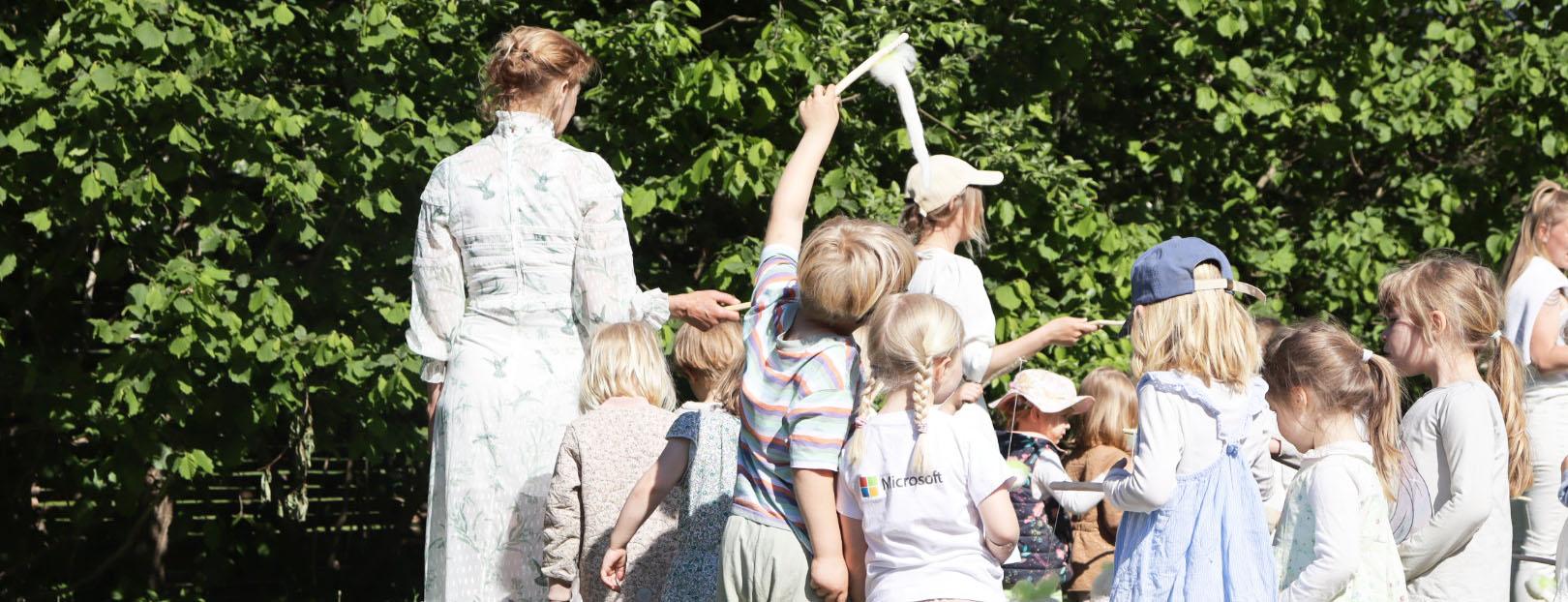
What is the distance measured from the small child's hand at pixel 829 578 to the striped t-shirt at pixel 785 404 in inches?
2.8

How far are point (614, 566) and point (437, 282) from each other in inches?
29.5

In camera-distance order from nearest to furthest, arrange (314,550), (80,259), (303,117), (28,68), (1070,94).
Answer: (28,68), (303,117), (80,259), (1070,94), (314,550)

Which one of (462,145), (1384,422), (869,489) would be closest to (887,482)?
(869,489)

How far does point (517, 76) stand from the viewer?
3283 mm

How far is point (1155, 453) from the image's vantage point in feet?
9.98

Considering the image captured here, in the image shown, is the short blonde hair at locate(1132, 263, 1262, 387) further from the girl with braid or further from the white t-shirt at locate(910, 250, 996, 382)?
the girl with braid

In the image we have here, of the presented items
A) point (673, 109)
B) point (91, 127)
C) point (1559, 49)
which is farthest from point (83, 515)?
point (1559, 49)

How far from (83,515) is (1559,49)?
753cm

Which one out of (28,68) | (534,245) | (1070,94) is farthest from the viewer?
(1070,94)

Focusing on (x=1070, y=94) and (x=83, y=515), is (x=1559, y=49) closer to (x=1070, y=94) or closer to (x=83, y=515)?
(x=1070, y=94)

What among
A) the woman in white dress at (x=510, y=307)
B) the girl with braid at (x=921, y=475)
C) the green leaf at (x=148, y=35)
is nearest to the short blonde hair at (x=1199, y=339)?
the girl with braid at (x=921, y=475)

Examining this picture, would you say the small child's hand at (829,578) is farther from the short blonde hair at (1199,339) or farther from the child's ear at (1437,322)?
the child's ear at (1437,322)

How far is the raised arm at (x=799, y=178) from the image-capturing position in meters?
2.91

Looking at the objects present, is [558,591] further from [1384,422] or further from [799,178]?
[1384,422]
